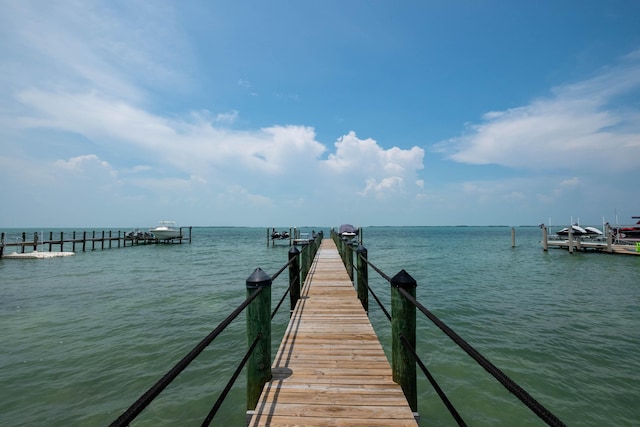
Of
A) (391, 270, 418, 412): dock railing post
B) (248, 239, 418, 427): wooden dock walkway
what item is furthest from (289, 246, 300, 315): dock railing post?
(391, 270, 418, 412): dock railing post

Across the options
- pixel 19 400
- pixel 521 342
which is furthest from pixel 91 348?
pixel 521 342

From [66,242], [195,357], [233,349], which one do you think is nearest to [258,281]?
[195,357]

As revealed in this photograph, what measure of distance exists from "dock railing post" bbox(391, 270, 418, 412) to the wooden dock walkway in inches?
5.7

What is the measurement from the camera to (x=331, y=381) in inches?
153

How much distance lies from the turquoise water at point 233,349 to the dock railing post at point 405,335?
251cm

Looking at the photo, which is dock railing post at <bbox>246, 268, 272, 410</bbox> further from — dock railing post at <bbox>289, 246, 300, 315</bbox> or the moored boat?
the moored boat

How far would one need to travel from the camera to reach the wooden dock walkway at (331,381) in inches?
126

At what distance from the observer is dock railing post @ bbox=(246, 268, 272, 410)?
11.6 feet

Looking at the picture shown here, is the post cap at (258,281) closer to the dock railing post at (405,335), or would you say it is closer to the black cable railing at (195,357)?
the black cable railing at (195,357)

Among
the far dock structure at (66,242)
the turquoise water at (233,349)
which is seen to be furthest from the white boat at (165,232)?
the turquoise water at (233,349)

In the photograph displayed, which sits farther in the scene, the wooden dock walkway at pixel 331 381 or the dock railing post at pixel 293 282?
the dock railing post at pixel 293 282

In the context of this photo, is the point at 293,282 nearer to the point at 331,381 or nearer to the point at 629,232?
the point at 331,381

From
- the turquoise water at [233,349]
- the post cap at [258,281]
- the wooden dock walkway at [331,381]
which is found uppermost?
the post cap at [258,281]

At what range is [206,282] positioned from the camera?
57.3 feet
